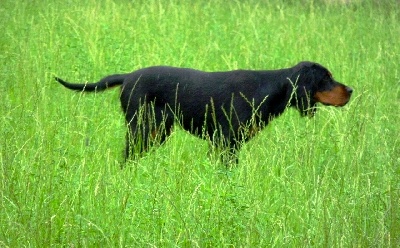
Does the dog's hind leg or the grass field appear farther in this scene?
the dog's hind leg

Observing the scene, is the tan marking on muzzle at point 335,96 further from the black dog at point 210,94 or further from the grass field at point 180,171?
the grass field at point 180,171

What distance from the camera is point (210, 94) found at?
226 inches

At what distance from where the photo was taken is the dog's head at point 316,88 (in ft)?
19.1

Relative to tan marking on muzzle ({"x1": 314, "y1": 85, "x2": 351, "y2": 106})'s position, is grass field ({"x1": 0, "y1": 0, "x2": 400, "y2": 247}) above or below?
below

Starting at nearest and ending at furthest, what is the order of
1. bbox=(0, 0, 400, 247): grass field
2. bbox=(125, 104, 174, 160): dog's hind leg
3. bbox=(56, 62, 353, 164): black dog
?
bbox=(0, 0, 400, 247): grass field
bbox=(125, 104, 174, 160): dog's hind leg
bbox=(56, 62, 353, 164): black dog

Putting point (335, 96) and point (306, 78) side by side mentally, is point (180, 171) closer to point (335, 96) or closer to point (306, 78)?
point (306, 78)

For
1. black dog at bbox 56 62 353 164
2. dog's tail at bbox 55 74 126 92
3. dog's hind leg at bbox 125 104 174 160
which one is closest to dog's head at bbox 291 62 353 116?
black dog at bbox 56 62 353 164

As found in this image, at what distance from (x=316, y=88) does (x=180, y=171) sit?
179 cm

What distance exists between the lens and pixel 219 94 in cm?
573

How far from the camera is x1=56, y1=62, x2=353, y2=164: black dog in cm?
568

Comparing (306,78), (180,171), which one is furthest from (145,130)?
(180,171)

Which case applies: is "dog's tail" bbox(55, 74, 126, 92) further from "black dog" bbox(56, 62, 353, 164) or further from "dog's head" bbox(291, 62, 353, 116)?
"dog's head" bbox(291, 62, 353, 116)

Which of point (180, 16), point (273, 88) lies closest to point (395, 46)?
point (180, 16)

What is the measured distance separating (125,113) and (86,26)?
3630mm
